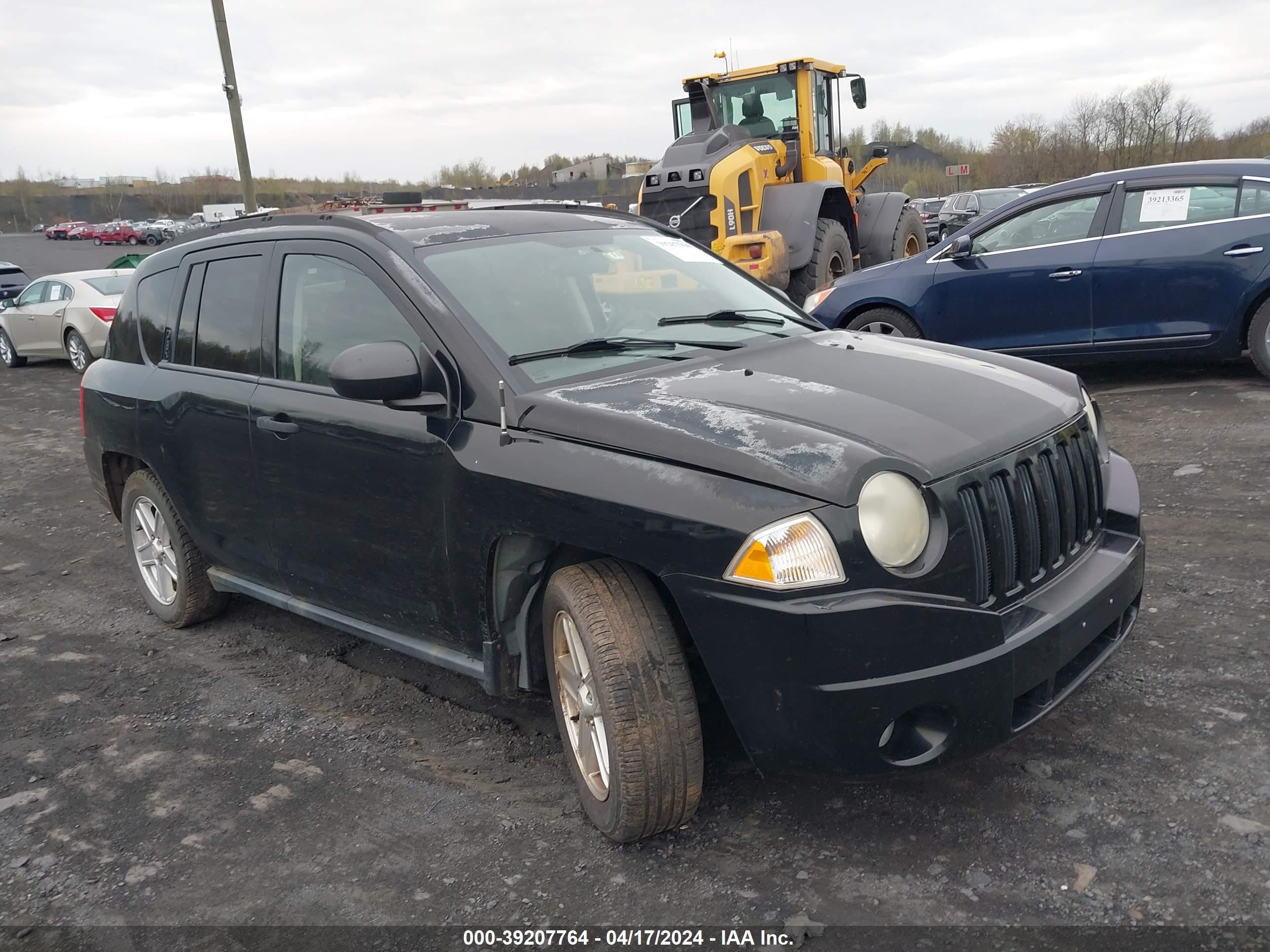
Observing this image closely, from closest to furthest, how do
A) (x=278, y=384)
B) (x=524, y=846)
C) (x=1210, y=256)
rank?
(x=524, y=846) < (x=278, y=384) < (x=1210, y=256)

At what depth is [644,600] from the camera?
9.21ft

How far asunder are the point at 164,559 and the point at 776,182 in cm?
878

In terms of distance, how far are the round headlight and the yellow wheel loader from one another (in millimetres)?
8166

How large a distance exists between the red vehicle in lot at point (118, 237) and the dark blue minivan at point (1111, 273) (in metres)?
60.6

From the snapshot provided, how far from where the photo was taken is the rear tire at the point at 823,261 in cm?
1135

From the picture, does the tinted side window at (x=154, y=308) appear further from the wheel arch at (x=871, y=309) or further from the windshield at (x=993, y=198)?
the windshield at (x=993, y=198)

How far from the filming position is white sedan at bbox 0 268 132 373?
1459cm

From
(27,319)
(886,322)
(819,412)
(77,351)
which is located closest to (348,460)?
(819,412)

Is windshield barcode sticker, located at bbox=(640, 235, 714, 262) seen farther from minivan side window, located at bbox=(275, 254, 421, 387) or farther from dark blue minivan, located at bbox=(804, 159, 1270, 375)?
dark blue minivan, located at bbox=(804, 159, 1270, 375)

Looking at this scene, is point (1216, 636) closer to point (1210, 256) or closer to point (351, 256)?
point (351, 256)

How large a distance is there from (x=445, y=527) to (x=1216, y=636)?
115 inches

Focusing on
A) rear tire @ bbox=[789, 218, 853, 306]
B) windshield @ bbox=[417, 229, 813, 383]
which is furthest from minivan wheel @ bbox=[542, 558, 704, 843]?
rear tire @ bbox=[789, 218, 853, 306]

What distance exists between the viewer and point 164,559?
5078 mm

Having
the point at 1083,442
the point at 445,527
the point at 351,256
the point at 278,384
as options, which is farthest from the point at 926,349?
the point at 278,384
